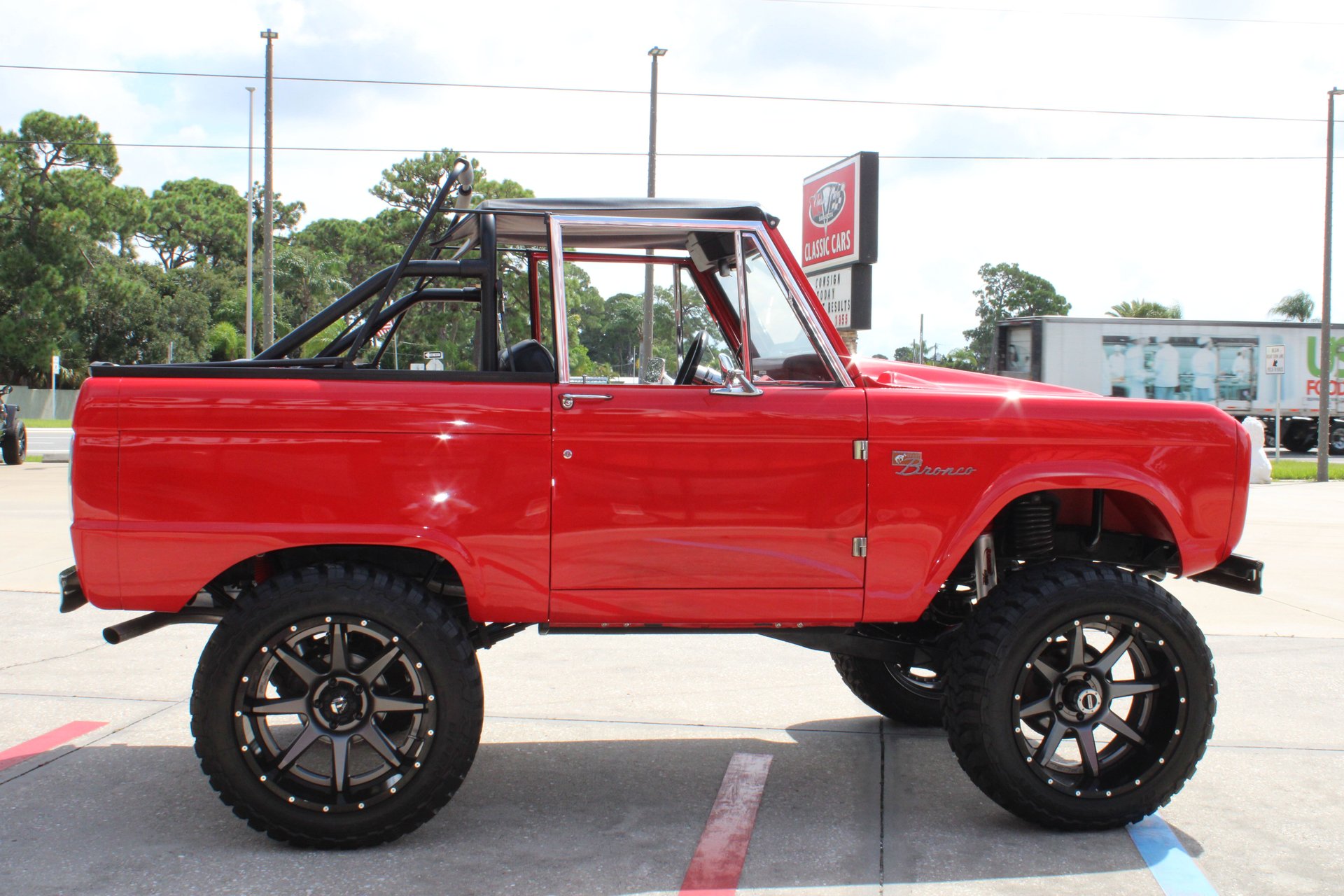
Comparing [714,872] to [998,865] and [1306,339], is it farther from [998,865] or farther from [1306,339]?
[1306,339]

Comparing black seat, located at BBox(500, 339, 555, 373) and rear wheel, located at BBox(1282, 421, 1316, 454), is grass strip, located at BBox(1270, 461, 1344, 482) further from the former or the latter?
black seat, located at BBox(500, 339, 555, 373)

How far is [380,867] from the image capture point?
11.4ft

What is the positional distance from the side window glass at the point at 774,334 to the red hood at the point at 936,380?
0.54ft

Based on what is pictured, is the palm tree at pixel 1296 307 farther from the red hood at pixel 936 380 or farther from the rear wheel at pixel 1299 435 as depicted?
the red hood at pixel 936 380

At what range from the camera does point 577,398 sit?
3.63 metres

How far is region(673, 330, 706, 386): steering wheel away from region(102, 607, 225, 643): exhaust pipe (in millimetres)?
1918

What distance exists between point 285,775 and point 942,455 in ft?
7.93

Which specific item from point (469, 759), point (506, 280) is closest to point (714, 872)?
point (469, 759)

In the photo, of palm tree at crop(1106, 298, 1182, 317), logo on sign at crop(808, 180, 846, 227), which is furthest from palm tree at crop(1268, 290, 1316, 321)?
logo on sign at crop(808, 180, 846, 227)

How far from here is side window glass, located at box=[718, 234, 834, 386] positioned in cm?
392

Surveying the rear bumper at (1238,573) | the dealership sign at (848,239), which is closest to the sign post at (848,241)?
the dealership sign at (848,239)

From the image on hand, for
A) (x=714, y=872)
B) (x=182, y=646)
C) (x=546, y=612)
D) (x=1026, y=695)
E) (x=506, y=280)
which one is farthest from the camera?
(x=182, y=646)

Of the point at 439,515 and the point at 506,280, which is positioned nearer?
the point at 439,515

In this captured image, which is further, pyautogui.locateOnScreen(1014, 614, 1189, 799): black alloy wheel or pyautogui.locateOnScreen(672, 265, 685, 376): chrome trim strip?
pyautogui.locateOnScreen(672, 265, 685, 376): chrome trim strip
